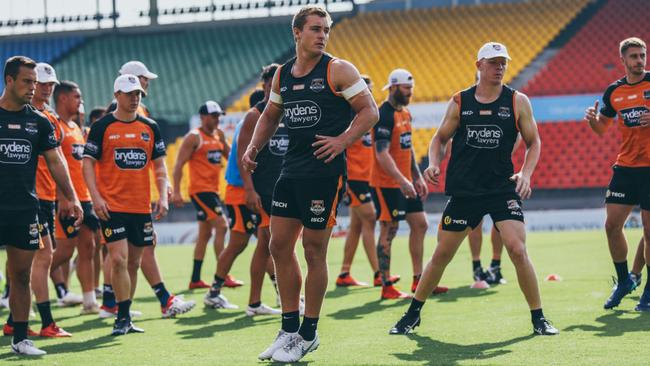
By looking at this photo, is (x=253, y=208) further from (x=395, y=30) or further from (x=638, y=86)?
(x=395, y=30)

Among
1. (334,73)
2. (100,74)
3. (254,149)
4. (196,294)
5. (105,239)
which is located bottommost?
(196,294)

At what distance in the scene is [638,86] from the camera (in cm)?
833

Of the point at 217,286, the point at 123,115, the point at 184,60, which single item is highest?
the point at 184,60

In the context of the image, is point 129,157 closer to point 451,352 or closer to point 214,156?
point 451,352

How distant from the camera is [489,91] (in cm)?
709

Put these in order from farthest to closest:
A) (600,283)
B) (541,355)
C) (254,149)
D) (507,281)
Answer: (507,281) → (600,283) → (254,149) → (541,355)

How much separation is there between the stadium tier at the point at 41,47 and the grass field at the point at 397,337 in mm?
27643

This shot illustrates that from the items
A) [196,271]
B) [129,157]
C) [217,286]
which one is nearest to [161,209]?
[129,157]

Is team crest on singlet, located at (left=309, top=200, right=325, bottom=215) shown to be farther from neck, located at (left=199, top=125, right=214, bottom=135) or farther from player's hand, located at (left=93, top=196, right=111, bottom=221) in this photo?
neck, located at (left=199, top=125, right=214, bottom=135)

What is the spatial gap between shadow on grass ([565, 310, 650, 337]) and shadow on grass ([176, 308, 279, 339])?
2.87m

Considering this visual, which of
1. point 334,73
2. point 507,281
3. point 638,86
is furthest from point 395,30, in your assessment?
point 334,73

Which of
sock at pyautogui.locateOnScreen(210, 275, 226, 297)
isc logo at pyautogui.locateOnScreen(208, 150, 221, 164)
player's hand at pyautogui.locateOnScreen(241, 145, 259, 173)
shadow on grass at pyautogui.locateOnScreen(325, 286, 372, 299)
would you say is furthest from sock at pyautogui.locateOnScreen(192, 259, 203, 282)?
player's hand at pyautogui.locateOnScreen(241, 145, 259, 173)

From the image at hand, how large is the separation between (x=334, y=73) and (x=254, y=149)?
908 mm

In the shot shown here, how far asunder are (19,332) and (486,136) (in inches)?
154
